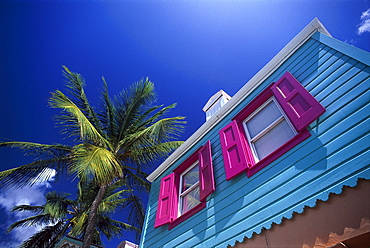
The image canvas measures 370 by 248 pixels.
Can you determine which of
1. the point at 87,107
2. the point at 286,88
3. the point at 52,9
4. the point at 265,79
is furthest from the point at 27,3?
the point at 286,88

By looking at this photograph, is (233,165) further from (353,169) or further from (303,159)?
(353,169)

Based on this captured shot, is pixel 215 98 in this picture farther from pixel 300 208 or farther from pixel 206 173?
pixel 300 208

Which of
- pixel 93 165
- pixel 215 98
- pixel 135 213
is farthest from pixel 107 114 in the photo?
pixel 215 98

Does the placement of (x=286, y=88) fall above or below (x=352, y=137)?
above

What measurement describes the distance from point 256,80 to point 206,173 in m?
2.19

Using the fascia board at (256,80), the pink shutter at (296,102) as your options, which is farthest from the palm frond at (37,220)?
the pink shutter at (296,102)

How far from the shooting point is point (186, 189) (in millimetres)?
4680

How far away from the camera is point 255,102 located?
12.9ft

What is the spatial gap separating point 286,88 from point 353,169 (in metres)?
1.70

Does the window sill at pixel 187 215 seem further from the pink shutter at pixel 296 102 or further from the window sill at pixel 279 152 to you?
the pink shutter at pixel 296 102

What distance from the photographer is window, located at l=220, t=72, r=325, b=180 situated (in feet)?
9.37

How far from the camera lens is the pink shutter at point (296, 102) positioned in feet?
8.96

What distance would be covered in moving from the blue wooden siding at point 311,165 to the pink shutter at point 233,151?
168 mm

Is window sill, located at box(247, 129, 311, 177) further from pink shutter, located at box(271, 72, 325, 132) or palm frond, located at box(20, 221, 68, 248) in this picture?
palm frond, located at box(20, 221, 68, 248)
